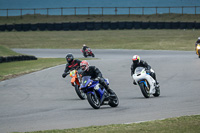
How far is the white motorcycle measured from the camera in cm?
1291

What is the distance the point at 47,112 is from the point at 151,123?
3.23m

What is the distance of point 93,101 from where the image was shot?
10.8 meters

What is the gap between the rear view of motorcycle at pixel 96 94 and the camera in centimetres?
1070

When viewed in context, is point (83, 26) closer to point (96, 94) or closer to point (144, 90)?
point (144, 90)

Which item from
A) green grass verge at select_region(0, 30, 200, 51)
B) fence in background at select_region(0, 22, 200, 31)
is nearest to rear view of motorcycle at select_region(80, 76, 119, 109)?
green grass verge at select_region(0, 30, 200, 51)

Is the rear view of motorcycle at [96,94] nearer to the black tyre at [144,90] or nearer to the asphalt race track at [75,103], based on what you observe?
the asphalt race track at [75,103]

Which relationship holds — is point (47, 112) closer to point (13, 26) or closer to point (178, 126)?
point (178, 126)

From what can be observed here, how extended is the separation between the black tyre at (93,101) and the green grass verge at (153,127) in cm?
258

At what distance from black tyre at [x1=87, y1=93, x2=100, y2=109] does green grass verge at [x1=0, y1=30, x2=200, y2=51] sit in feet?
110

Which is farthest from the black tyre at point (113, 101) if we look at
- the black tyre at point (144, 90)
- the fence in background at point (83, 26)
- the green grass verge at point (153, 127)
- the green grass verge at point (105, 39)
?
the fence in background at point (83, 26)

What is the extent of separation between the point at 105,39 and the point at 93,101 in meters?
41.6

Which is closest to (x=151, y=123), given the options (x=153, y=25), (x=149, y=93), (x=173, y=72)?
(x=149, y=93)

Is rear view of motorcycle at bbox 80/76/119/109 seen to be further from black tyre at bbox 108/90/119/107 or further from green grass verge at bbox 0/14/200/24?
green grass verge at bbox 0/14/200/24

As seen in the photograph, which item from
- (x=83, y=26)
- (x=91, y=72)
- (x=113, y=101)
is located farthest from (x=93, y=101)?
(x=83, y=26)
